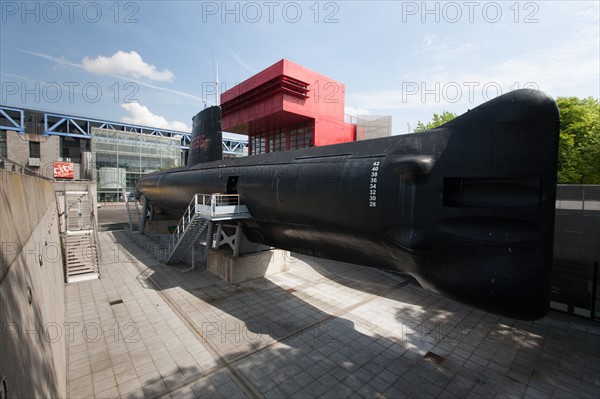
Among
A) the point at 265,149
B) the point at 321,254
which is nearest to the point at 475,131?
the point at 321,254

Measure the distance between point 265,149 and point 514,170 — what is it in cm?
2875

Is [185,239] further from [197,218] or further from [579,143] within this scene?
[579,143]

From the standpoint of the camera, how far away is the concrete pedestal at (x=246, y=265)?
15.8m

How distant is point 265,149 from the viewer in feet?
109

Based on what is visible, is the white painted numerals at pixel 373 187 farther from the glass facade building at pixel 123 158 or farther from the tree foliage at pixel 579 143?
the glass facade building at pixel 123 158

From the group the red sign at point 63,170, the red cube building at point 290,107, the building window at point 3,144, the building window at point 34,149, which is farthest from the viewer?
the building window at point 34,149

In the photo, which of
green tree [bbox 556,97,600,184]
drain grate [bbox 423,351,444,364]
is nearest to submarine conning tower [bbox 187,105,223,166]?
drain grate [bbox 423,351,444,364]

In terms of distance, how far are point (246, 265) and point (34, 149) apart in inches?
3062

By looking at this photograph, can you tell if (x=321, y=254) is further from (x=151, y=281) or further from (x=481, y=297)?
(x=151, y=281)

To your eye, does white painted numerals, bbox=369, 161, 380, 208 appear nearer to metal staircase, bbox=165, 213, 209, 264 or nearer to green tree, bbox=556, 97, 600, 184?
metal staircase, bbox=165, 213, 209, 264

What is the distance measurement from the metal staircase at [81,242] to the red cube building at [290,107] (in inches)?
637

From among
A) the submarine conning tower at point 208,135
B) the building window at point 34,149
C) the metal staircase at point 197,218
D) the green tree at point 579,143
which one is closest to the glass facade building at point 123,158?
the building window at point 34,149

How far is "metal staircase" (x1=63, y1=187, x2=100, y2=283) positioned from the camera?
54.4 ft

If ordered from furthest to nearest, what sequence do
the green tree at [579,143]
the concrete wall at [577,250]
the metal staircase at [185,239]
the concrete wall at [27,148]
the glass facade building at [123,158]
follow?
the concrete wall at [27,148] < the glass facade building at [123,158] < the green tree at [579,143] < the metal staircase at [185,239] < the concrete wall at [577,250]
